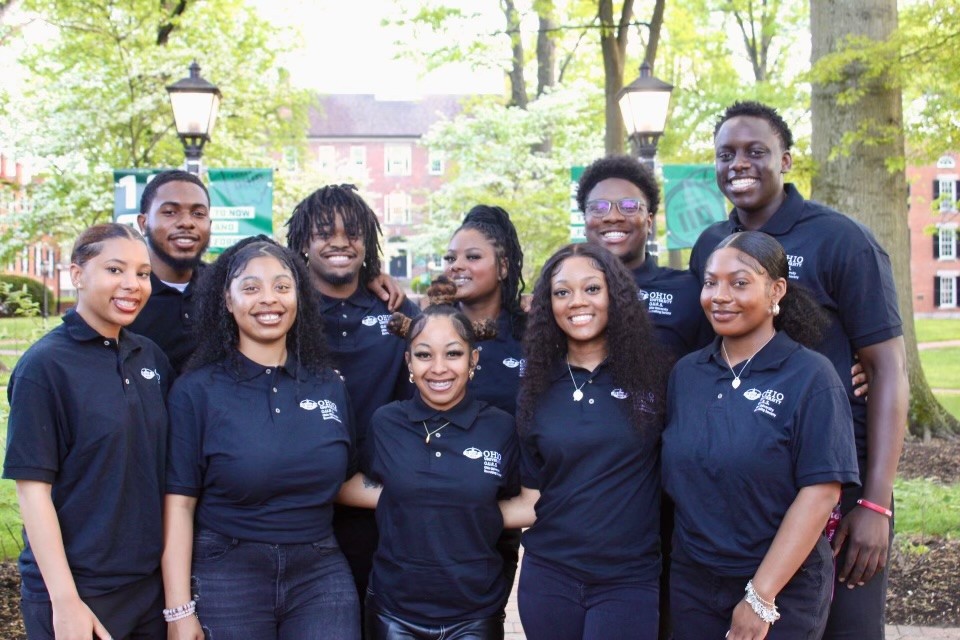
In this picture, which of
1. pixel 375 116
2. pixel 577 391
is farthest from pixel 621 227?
pixel 375 116

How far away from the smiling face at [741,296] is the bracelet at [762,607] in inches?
34.9

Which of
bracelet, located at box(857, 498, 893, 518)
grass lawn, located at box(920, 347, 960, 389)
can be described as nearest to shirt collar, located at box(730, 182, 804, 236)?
bracelet, located at box(857, 498, 893, 518)

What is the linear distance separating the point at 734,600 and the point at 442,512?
3.69 feet

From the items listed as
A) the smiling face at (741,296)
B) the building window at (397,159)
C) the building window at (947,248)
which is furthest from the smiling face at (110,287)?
the building window at (397,159)

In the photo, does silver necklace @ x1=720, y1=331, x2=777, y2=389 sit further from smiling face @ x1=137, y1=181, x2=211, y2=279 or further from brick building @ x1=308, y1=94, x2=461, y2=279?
brick building @ x1=308, y1=94, x2=461, y2=279

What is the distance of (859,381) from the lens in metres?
3.63

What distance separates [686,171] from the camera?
12195mm

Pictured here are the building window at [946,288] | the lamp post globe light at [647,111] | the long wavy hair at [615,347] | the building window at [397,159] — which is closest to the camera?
A: the long wavy hair at [615,347]

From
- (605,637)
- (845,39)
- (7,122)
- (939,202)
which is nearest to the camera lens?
(605,637)

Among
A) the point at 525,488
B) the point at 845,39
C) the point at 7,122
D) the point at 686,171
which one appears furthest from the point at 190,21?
the point at 525,488

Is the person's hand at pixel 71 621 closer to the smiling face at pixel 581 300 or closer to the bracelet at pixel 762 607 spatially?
the smiling face at pixel 581 300

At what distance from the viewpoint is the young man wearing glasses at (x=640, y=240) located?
13.8 ft

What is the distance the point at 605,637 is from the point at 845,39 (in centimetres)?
779

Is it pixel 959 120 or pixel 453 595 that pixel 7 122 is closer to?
pixel 959 120
